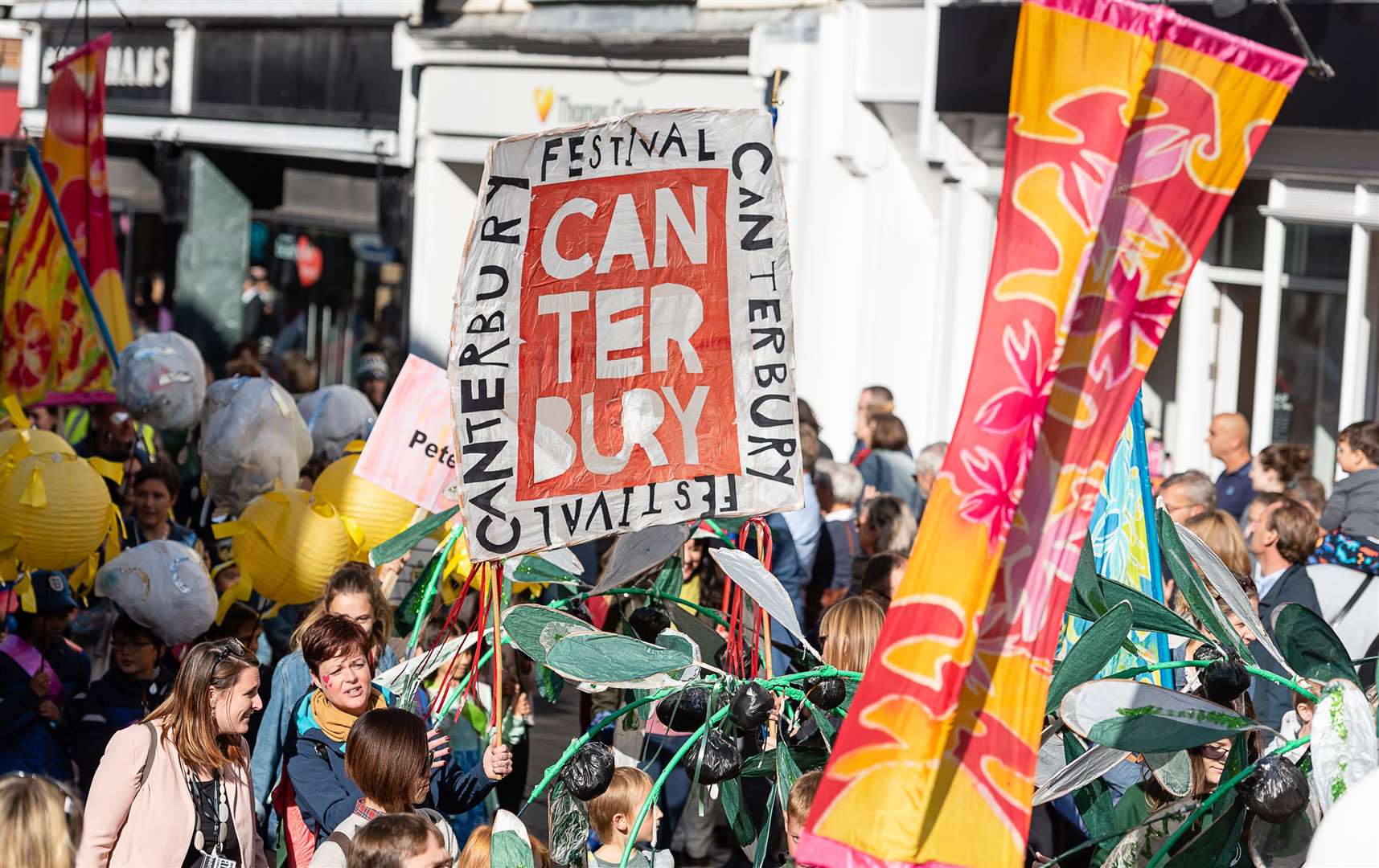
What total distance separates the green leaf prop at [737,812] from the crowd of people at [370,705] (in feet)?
0.42

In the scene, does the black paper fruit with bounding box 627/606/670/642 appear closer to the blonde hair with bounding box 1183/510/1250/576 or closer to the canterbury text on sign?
the canterbury text on sign

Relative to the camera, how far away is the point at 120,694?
540 cm

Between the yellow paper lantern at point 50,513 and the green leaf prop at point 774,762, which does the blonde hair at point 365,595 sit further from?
the green leaf prop at point 774,762

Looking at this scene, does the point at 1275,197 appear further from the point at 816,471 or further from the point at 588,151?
the point at 588,151

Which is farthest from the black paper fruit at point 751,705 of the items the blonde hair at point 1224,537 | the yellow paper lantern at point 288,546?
the blonde hair at point 1224,537

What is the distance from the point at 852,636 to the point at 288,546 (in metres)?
2.26

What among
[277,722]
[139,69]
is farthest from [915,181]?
[139,69]

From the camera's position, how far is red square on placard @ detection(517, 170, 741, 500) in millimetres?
4066

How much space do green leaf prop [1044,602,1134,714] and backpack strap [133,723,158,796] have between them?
206cm

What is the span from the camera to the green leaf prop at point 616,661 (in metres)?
3.68

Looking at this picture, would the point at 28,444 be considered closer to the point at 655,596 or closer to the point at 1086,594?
the point at 655,596

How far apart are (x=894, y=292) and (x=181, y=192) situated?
927cm

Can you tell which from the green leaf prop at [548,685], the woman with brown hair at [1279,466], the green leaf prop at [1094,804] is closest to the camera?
the green leaf prop at [1094,804]

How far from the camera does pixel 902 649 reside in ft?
9.47
